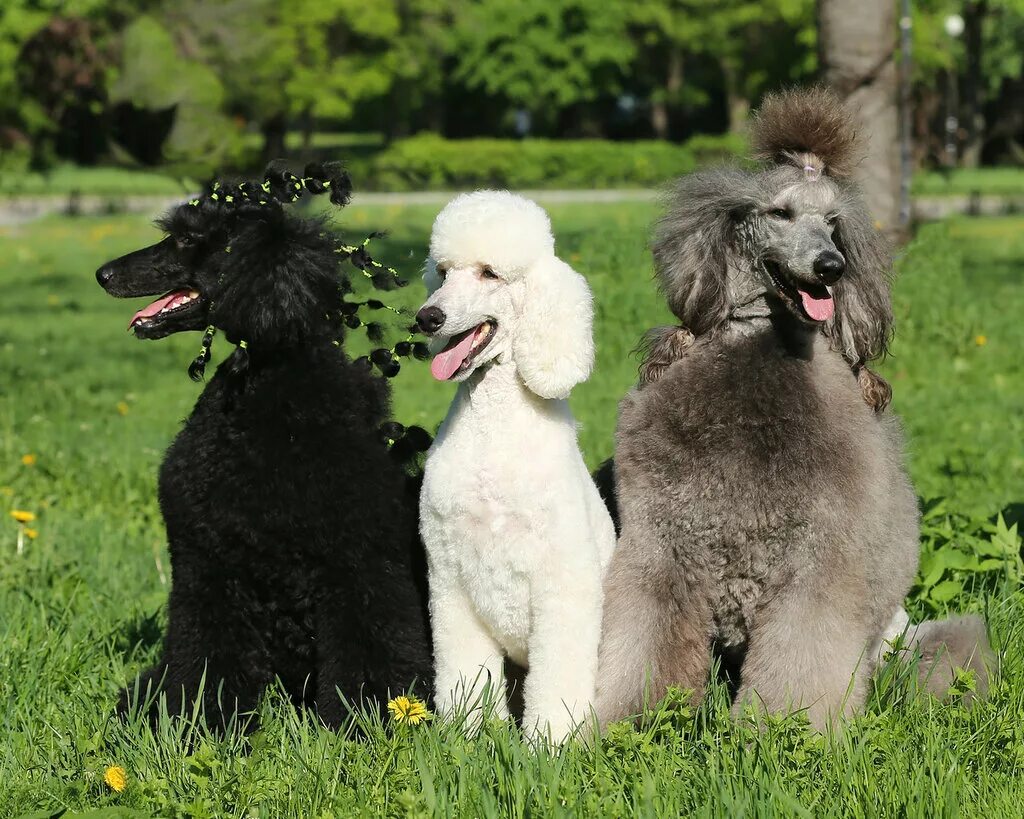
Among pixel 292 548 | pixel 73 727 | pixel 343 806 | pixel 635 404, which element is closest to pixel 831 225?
pixel 635 404

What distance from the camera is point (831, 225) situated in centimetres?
316

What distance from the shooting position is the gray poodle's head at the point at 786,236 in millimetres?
3143

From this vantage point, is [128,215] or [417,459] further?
[128,215]

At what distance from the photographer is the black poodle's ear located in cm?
319

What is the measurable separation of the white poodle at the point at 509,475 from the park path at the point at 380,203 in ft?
62.3

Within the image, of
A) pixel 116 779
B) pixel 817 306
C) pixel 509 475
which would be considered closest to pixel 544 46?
pixel 817 306

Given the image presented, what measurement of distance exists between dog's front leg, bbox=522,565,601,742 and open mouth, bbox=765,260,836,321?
2.82 feet

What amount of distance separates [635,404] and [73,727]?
5.93 ft

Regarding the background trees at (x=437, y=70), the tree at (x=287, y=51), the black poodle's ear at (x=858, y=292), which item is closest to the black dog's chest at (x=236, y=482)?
the black poodle's ear at (x=858, y=292)

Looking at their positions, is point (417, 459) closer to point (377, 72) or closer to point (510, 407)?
point (510, 407)

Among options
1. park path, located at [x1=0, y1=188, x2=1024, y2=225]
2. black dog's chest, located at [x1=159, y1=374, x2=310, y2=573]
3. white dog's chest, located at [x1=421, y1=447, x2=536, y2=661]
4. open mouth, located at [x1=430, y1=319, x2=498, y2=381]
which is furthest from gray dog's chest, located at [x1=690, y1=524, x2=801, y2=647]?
park path, located at [x1=0, y1=188, x2=1024, y2=225]

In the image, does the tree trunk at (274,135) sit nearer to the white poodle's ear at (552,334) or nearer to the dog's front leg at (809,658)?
the white poodle's ear at (552,334)

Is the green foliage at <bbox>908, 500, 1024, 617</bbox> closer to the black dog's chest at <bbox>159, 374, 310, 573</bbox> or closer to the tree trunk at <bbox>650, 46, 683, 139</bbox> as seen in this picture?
the black dog's chest at <bbox>159, 374, 310, 573</bbox>

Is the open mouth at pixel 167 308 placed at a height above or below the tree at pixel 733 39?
below
